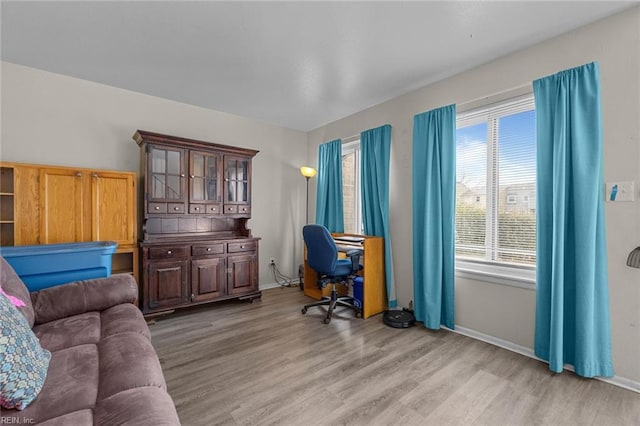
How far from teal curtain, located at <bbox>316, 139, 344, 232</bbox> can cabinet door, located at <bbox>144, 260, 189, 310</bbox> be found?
6.41 ft

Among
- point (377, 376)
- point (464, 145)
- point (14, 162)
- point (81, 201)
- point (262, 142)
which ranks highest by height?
point (262, 142)

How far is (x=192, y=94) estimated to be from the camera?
128 inches

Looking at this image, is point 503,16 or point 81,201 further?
point 81,201

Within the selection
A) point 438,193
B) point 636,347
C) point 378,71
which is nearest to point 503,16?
point 378,71

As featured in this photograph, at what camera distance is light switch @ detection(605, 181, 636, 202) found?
1815 mm

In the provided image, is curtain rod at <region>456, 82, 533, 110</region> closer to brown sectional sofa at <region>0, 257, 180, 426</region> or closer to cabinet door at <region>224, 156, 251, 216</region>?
cabinet door at <region>224, 156, 251, 216</region>

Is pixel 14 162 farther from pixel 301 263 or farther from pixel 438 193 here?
pixel 438 193

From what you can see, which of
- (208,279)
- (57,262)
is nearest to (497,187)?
(208,279)

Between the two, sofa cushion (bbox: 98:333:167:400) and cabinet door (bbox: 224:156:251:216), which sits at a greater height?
cabinet door (bbox: 224:156:251:216)

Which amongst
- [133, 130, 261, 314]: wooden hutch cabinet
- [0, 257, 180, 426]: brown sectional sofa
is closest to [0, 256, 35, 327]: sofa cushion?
[0, 257, 180, 426]: brown sectional sofa

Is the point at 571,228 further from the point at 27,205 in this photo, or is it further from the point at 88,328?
the point at 27,205

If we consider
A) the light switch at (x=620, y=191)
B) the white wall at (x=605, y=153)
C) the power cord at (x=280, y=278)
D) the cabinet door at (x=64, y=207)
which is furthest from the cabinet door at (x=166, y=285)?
the light switch at (x=620, y=191)

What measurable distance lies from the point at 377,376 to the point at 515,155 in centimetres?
214

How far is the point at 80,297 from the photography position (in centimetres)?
181
